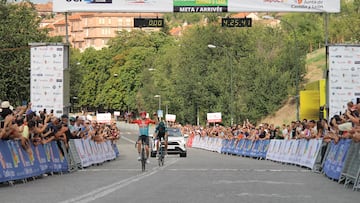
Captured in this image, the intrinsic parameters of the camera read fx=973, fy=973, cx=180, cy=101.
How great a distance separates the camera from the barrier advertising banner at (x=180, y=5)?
126 ft

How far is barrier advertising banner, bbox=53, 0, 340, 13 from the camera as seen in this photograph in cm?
3844

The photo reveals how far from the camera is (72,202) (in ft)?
49.9

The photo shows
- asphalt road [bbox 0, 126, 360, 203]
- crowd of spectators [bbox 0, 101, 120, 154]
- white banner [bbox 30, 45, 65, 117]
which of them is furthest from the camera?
white banner [bbox 30, 45, 65, 117]

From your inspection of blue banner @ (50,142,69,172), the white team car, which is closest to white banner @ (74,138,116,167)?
blue banner @ (50,142,69,172)

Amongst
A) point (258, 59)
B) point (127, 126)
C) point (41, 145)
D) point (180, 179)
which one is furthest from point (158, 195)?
point (127, 126)

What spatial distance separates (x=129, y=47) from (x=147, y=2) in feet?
501

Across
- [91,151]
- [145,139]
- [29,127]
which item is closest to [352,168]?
[29,127]

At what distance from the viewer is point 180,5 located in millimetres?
38531

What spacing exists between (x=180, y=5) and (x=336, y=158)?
52.1 feet

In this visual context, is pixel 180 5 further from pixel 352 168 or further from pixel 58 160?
pixel 352 168

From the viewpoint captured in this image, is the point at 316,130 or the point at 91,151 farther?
the point at 91,151

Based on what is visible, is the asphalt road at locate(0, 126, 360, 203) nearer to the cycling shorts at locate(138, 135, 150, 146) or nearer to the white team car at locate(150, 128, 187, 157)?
the cycling shorts at locate(138, 135, 150, 146)

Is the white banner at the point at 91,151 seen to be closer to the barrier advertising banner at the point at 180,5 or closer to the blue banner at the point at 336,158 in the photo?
the barrier advertising banner at the point at 180,5

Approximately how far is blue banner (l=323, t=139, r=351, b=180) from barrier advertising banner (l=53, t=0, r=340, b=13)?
13.5m
